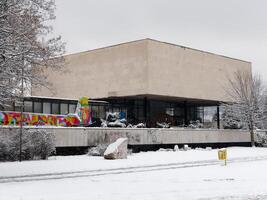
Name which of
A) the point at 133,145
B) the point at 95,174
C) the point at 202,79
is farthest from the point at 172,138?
the point at 95,174

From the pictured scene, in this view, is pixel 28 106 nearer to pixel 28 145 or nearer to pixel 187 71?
pixel 28 145

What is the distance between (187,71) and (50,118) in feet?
72.7

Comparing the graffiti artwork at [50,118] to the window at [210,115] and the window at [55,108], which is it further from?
the window at [210,115]

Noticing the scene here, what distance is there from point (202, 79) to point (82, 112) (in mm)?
20316

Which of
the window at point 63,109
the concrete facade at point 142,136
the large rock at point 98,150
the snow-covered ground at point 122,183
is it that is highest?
the window at point 63,109

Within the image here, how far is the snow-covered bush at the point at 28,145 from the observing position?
25547mm

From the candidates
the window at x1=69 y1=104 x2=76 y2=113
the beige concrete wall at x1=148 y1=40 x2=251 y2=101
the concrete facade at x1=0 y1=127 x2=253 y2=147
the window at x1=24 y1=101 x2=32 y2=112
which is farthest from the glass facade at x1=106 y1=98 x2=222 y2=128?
the window at x1=24 y1=101 x2=32 y2=112

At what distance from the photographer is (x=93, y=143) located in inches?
1299

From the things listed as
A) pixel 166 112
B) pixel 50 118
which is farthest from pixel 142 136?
pixel 166 112

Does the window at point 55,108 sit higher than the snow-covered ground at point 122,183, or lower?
higher

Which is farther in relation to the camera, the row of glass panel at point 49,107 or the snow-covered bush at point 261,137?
the snow-covered bush at point 261,137

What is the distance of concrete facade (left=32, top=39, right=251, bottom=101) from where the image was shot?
48719mm

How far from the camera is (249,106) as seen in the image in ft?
158

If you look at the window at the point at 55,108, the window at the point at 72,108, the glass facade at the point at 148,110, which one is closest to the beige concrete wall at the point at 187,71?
the glass facade at the point at 148,110
